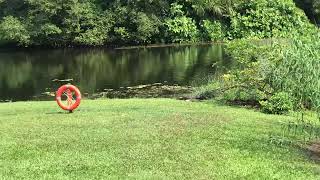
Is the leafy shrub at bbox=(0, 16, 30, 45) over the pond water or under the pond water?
over

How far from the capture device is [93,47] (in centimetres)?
5500

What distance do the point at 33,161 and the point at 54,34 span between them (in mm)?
45174

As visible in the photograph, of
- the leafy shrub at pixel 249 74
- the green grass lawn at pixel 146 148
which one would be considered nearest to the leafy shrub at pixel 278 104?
the leafy shrub at pixel 249 74

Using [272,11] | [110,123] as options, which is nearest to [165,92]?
[110,123]

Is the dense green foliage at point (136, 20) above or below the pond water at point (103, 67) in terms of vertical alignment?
above

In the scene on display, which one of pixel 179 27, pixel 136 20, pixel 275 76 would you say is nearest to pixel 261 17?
pixel 179 27

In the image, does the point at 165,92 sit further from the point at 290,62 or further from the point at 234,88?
the point at 290,62

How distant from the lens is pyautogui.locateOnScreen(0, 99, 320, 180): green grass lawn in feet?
33.0

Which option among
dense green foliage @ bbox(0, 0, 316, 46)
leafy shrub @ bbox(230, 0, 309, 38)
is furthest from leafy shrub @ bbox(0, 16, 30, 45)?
leafy shrub @ bbox(230, 0, 309, 38)

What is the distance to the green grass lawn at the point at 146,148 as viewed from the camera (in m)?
10.1

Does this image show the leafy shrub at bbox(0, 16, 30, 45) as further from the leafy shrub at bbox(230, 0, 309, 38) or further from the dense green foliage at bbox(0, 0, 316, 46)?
the leafy shrub at bbox(230, 0, 309, 38)

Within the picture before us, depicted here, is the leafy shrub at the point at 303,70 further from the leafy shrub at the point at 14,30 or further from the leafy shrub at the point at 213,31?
the leafy shrub at the point at 213,31

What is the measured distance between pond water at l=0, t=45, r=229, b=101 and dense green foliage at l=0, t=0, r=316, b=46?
203 cm

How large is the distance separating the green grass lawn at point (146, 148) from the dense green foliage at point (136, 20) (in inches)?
1504
